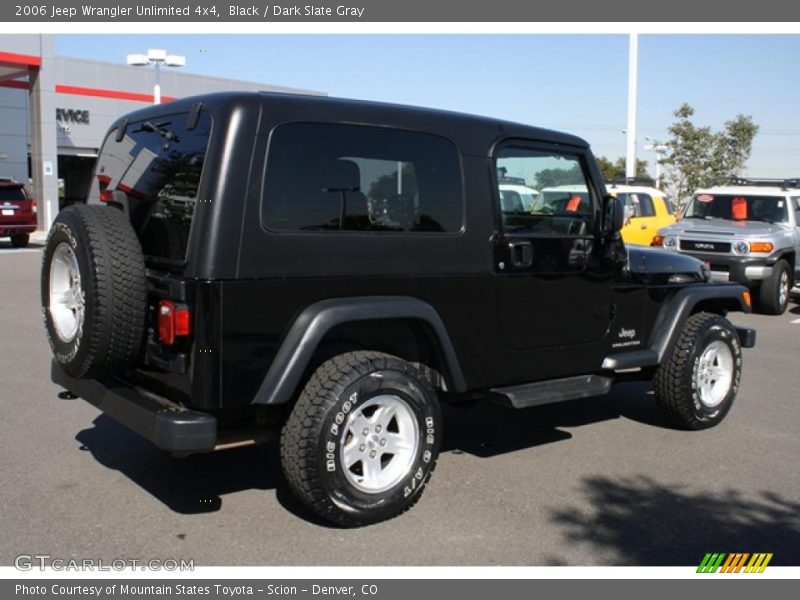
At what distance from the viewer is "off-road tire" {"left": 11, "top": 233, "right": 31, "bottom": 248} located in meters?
22.8

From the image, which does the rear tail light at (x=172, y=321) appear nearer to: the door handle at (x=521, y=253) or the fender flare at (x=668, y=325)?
the door handle at (x=521, y=253)

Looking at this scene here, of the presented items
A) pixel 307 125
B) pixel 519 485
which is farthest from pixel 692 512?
pixel 307 125

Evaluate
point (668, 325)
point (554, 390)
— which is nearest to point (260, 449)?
point (554, 390)

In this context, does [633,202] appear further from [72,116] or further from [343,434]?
[72,116]

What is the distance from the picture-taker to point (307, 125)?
4.15 meters

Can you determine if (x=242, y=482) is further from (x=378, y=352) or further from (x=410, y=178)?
(x=410, y=178)

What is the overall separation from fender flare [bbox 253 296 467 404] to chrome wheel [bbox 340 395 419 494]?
1.26 ft

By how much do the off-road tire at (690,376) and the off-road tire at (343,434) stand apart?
A: 2361 millimetres

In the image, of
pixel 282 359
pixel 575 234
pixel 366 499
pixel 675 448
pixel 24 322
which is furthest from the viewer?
pixel 24 322

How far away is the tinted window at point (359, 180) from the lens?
4055 millimetres

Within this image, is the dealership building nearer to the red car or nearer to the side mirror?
the red car

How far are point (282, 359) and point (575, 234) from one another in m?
2.28

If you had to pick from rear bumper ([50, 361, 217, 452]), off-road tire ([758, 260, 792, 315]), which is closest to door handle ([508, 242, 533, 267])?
rear bumper ([50, 361, 217, 452])

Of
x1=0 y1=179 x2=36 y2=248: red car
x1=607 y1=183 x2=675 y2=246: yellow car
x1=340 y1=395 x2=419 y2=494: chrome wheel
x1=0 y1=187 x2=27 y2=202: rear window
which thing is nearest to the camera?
x1=340 y1=395 x2=419 y2=494: chrome wheel
